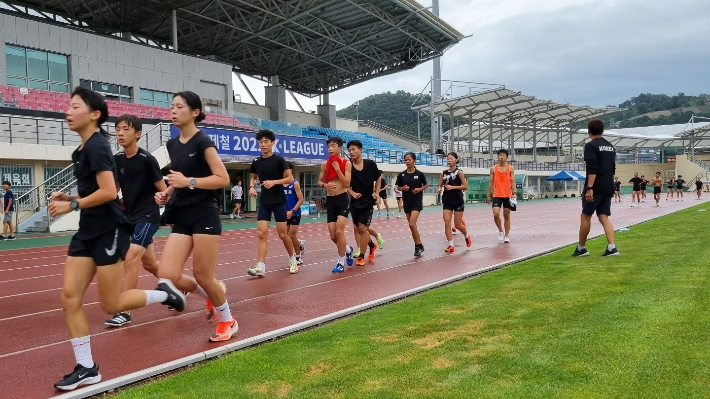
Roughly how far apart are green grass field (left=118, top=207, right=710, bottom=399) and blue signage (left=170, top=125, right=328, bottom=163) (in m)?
18.3

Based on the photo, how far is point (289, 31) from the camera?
1812 inches

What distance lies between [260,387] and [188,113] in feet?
8.04

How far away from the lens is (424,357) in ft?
14.1

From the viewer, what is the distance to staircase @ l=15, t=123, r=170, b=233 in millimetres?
21969

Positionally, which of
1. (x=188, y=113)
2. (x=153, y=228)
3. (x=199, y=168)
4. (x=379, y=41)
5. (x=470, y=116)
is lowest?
(x=153, y=228)

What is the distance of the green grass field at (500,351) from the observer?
141 inches

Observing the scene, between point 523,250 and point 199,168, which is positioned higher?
point 199,168

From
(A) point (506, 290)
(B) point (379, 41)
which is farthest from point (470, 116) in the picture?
(A) point (506, 290)

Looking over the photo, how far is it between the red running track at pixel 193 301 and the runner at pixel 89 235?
370mm

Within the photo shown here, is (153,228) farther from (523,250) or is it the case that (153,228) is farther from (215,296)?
(523,250)

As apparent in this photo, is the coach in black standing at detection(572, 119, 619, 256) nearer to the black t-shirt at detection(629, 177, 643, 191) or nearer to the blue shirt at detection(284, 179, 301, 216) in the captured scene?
the blue shirt at detection(284, 179, 301, 216)

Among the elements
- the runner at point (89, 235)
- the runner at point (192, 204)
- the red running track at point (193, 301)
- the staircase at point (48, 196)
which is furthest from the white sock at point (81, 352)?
the staircase at point (48, 196)

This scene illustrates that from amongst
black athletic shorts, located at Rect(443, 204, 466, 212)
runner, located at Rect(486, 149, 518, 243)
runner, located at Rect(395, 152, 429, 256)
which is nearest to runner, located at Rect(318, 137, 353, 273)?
runner, located at Rect(395, 152, 429, 256)

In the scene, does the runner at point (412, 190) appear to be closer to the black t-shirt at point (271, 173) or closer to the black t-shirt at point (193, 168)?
the black t-shirt at point (271, 173)
